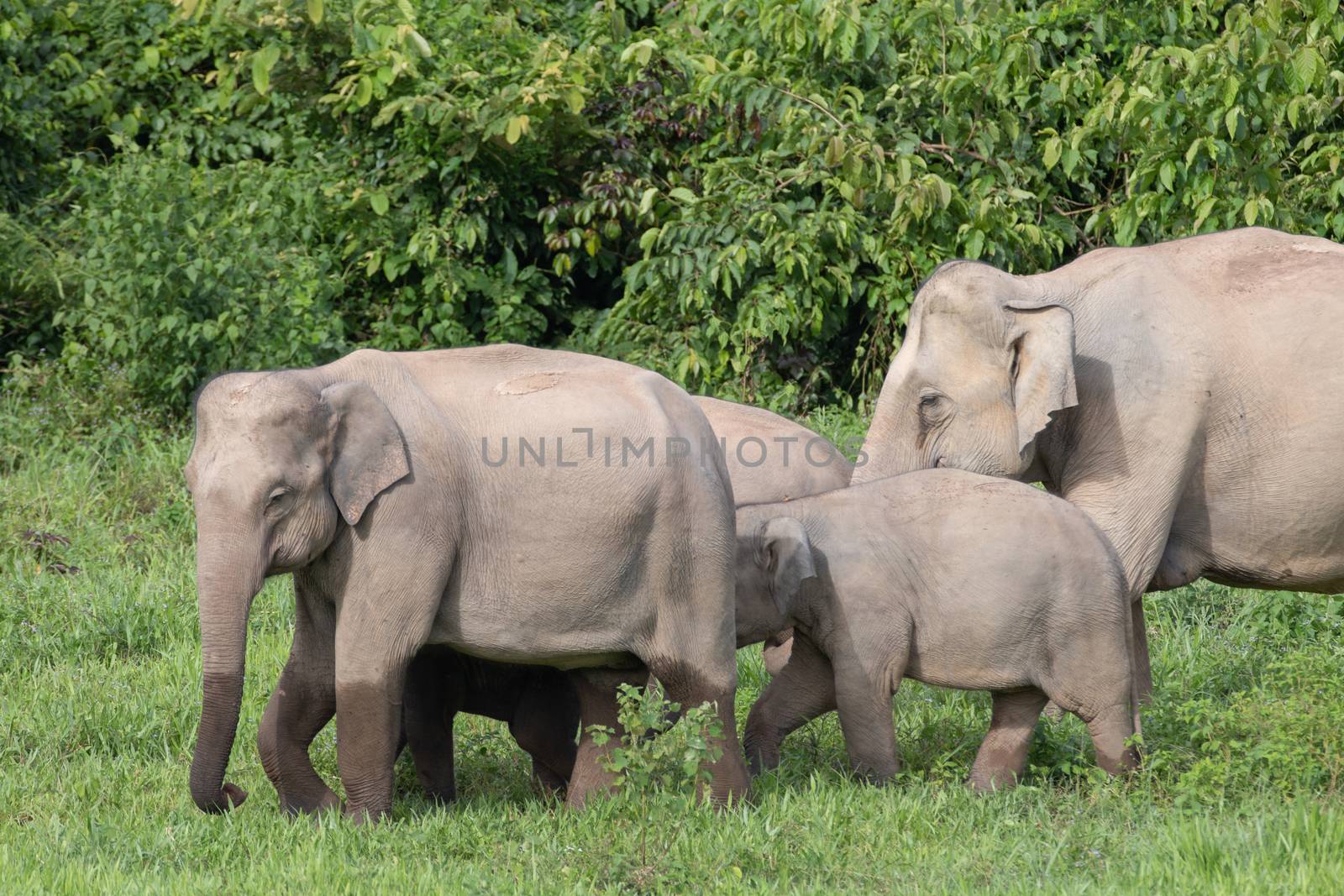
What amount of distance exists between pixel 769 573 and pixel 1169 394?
1.27 metres

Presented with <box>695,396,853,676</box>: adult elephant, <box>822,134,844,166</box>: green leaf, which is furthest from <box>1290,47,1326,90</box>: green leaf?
<box>695,396,853,676</box>: adult elephant

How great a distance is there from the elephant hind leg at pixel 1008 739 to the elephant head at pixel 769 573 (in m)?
0.71

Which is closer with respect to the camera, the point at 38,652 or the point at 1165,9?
the point at 38,652

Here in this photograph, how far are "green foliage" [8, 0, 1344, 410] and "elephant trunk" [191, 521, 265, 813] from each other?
435 cm

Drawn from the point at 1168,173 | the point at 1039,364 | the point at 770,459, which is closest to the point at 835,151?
the point at 1168,173

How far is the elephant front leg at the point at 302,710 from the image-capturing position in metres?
4.97

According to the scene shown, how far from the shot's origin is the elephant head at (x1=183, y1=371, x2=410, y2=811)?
4504 millimetres

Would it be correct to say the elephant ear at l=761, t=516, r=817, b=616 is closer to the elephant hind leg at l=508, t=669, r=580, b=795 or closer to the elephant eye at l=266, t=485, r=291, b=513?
the elephant hind leg at l=508, t=669, r=580, b=795

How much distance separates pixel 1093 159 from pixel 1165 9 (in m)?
0.86

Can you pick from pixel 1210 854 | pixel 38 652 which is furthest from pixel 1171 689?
pixel 38 652

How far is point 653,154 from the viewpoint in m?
10.8

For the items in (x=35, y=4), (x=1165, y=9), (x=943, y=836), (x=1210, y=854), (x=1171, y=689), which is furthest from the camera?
(x=35, y=4)

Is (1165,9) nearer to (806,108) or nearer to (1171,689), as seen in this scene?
(806,108)

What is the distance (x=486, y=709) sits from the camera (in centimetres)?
547
